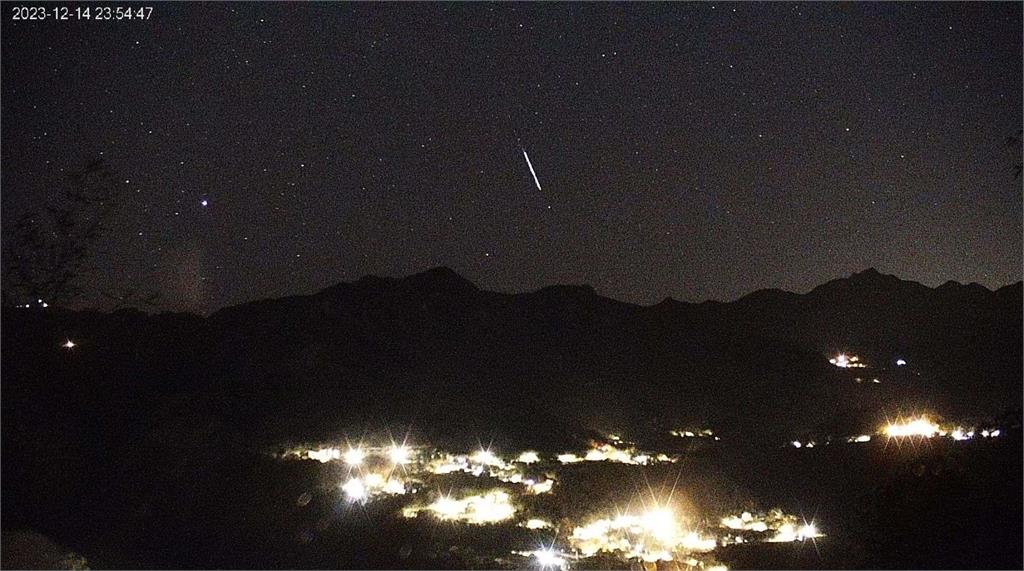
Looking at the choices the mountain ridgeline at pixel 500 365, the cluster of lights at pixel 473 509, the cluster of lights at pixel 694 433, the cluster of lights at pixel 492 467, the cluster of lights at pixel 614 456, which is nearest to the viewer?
the cluster of lights at pixel 473 509

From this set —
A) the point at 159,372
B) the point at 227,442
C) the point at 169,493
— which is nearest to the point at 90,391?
the point at 159,372

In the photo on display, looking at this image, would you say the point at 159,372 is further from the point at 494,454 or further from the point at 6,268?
the point at 494,454

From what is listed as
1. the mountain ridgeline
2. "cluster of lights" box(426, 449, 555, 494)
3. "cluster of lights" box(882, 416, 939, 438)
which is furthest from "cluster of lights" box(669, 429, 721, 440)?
"cluster of lights" box(426, 449, 555, 494)

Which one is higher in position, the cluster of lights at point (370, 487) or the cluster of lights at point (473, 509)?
the cluster of lights at point (370, 487)

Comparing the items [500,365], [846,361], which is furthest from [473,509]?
[846,361]

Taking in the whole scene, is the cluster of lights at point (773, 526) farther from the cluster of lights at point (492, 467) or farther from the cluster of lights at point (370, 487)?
the cluster of lights at point (370, 487)

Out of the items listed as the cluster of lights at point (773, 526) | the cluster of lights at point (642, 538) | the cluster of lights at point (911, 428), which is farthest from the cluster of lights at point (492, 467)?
the cluster of lights at point (911, 428)

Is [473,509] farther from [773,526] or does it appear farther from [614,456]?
[614,456]
